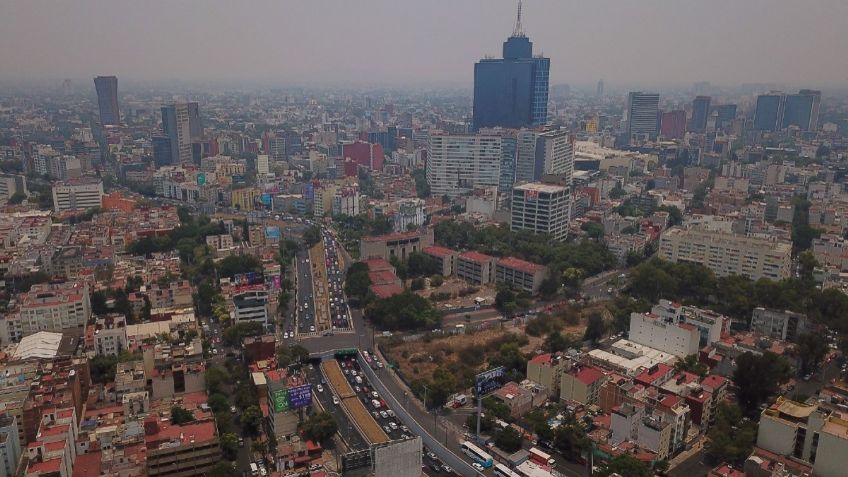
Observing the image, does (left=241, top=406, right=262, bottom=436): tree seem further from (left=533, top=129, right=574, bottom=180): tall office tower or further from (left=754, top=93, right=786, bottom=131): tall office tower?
(left=754, top=93, right=786, bottom=131): tall office tower

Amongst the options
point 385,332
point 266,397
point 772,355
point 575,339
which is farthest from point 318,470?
point 772,355

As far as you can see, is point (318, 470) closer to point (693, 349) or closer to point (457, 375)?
point (457, 375)

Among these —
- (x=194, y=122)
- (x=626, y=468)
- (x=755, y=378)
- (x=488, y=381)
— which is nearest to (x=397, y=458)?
(x=488, y=381)

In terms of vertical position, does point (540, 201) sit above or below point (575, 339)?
above

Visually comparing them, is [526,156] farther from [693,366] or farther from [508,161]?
[693,366]

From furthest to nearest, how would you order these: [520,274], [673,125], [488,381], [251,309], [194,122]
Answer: [673,125]
[194,122]
[520,274]
[251,309]
[488,381]

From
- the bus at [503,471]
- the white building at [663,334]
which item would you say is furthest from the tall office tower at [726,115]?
the bus at [503,471]
